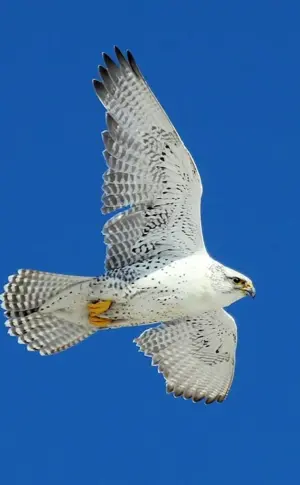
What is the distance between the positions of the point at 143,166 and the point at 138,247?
1014 millimetres

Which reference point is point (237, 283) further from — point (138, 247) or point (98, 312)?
point (98, 312)

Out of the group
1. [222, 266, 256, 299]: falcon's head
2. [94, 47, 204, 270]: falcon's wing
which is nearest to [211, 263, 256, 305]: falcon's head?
[222, 266, 256, 299]: falcon's head

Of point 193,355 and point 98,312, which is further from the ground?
point 98,312

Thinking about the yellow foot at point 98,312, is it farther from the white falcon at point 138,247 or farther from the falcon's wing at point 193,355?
the falcon's wing at point 193,355

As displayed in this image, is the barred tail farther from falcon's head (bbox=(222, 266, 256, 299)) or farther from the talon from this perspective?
falcon's head (bbox=(222, 266, 256, 299))

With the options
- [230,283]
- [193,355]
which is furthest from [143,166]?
[193,355]

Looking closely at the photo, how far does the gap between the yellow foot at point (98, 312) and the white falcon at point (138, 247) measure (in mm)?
12

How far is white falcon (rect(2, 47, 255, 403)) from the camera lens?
1672 centimetres

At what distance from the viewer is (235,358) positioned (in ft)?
59.6

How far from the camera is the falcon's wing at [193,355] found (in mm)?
18031

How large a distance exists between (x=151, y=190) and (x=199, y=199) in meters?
0.59

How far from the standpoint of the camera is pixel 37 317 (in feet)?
57.2

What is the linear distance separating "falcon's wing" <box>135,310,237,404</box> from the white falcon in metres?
0.82

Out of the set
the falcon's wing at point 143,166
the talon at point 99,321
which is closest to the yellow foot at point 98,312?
the talon at point 99,321
